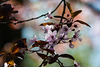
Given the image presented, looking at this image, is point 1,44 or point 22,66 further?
point 22,66

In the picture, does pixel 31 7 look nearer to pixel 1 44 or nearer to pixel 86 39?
pixel 1 44

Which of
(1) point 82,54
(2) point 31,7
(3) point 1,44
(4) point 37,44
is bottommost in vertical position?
(4) point 37,44

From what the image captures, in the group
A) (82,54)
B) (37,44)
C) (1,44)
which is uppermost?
(82,54)

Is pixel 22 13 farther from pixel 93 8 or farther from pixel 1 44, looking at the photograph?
pixel 93 8

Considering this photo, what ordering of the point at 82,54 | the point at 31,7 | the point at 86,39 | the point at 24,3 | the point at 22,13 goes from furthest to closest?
the point at 82,54
the point at 86,39
the point at 31,7
the point at 24,3
the point at 22,13

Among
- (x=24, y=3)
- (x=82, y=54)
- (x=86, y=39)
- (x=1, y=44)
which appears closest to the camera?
(x=1, y=44)

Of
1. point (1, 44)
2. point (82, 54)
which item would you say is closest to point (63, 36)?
point (1, 44)

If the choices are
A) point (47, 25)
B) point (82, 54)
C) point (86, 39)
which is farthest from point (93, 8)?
point (82, 54)

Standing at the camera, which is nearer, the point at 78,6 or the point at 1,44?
the point at 1,44

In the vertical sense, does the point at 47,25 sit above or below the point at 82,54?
below
